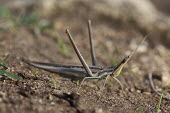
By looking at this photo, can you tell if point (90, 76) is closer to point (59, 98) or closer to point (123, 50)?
point (59, 98)

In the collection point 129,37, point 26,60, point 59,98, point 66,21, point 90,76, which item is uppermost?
point 66,21

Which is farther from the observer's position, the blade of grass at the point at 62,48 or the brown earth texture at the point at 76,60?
the blade of grass at the point at 62,48

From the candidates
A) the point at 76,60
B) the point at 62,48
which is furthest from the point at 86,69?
the point at 62,48

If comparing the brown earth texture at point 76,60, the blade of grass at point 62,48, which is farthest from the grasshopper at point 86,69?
the blade of grass at point 62,48

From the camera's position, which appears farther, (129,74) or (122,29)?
(122,29)

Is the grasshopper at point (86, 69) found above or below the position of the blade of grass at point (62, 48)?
below

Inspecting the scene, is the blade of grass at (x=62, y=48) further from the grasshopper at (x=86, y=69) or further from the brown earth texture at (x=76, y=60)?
the grasshopper at (x=86, y=69)

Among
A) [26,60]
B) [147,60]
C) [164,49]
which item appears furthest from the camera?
[164,49]

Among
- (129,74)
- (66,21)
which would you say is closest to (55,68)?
(129,74)

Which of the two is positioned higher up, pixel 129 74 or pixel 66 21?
pixel 66 21
